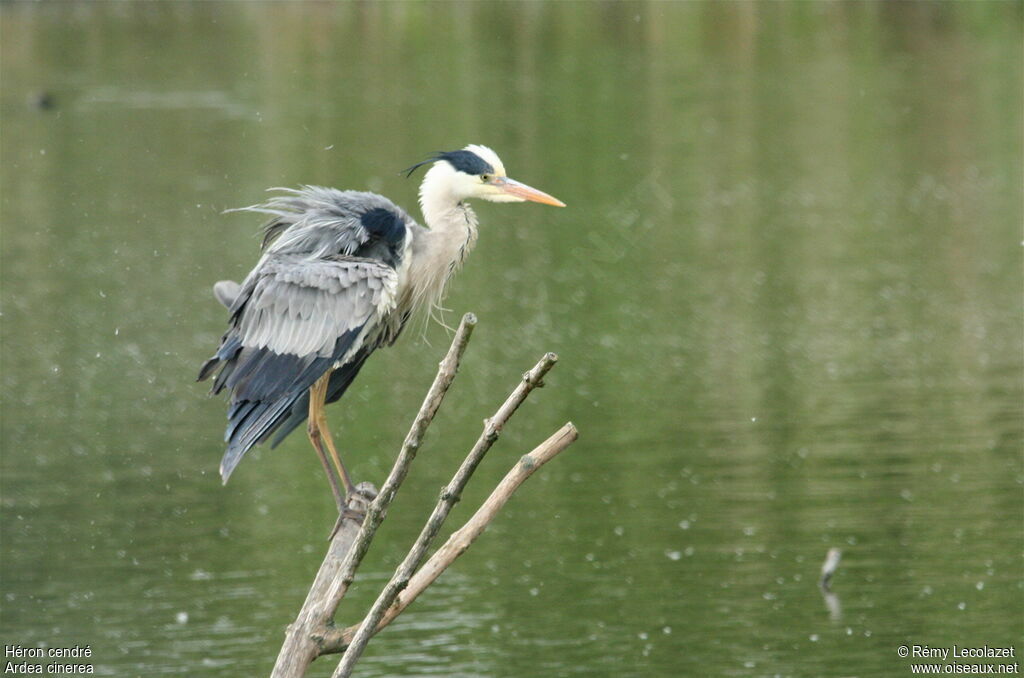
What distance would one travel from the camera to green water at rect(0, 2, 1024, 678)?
39.4ft

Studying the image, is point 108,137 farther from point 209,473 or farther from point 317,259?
point 317,259

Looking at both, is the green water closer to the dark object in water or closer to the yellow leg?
the dark object in water

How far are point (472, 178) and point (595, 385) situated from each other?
9.28m

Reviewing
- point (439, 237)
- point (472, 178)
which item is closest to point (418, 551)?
point (439, 237)

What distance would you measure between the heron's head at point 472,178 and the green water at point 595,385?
90 cm

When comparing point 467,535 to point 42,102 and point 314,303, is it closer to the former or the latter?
point 314,303

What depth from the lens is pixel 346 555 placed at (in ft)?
22.4

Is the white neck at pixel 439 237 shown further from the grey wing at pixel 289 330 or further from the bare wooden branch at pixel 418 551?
the bare wooden branch at pixel 418 551

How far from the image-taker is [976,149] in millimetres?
30312

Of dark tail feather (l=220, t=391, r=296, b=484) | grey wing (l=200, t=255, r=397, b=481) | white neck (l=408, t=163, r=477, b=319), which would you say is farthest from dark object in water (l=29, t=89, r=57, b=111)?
dark tail feather (l=220, t=391, r=296, b=484)

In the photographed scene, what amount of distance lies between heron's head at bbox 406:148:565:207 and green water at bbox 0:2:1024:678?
2.96ft

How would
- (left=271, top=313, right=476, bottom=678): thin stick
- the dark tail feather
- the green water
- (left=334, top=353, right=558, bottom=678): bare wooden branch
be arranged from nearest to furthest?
(left=271, top=313, right=476, bottom=678): thin stick < (left=334, top=353, right=558, bottom=678): bare wooden branch < the dark tail feather < the green water

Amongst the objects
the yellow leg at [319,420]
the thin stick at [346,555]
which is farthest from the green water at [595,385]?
the thin stick at [346,555]

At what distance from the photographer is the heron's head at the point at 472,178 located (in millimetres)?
8453
